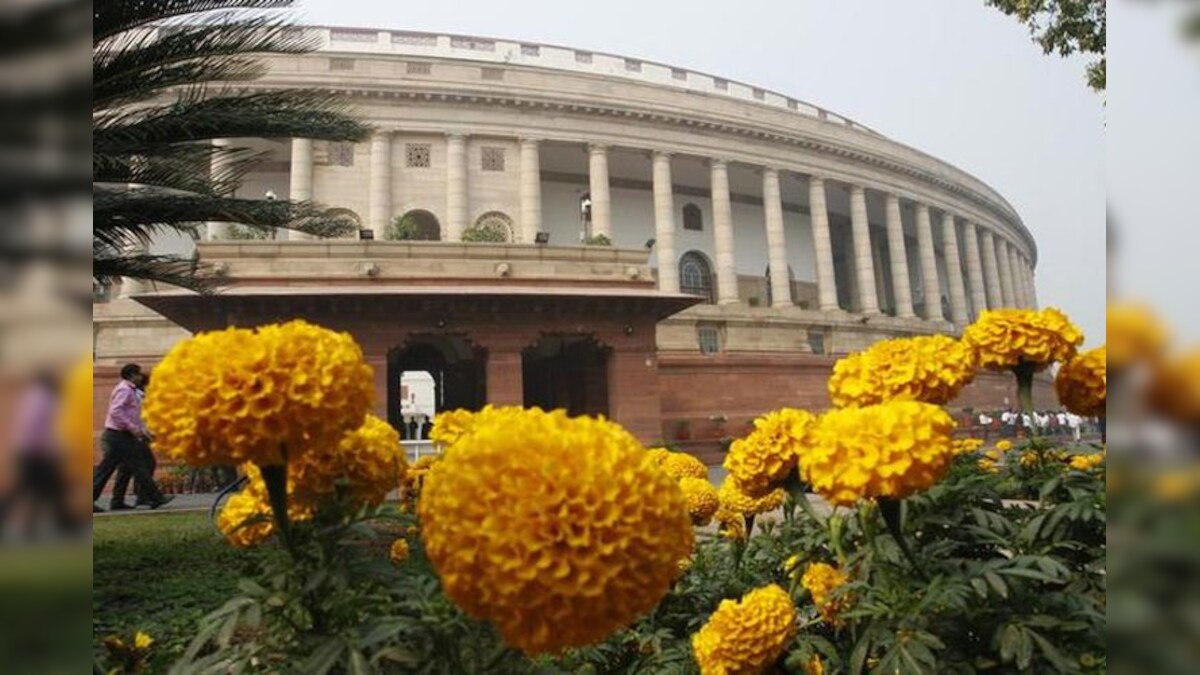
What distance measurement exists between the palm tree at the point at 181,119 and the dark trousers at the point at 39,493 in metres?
3.63

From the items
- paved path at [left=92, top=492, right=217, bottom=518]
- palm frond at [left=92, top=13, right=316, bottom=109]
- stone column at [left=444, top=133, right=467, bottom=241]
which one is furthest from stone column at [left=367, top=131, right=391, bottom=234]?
paved path at [left=92, top=492, right=217, bottom=518]

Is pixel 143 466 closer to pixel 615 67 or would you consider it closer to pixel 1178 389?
pixel 1178 389

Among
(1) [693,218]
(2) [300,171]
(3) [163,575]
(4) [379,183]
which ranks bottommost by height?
(3) [163,575]

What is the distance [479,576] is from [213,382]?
501 mm

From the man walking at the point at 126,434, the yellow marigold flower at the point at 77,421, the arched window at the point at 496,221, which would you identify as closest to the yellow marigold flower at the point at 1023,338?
the yellow marigold flower at the point at 77,421

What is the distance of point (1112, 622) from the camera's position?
586 millimetres

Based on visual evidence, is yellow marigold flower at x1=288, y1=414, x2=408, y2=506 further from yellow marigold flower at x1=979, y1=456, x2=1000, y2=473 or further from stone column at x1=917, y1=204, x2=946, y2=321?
stone column at x1=917, y1=204, x2=946, y2=321

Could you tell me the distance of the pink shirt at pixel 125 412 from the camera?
2.28m

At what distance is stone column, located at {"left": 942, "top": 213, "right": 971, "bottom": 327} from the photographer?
50.7ft

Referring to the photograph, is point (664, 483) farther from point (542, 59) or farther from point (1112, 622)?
point (542, 59)

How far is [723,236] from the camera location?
93.4 feet

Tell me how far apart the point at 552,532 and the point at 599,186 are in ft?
84.7

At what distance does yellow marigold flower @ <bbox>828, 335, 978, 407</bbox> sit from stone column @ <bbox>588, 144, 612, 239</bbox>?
23774 mm

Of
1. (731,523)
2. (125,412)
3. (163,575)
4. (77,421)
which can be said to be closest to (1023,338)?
(731,523)
